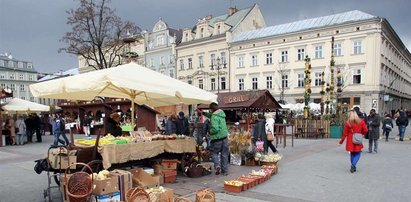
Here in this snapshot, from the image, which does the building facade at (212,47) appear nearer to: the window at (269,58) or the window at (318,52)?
the window at (269,58)

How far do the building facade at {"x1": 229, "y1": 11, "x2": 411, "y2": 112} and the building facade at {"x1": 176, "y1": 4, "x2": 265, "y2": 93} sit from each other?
1551mm

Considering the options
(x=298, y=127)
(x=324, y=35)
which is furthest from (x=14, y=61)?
(x=298, y=127)

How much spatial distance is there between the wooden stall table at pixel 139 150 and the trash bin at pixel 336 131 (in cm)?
1357

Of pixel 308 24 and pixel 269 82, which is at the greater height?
pixel 308 24

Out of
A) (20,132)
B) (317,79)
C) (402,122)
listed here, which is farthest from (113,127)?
(317,79)

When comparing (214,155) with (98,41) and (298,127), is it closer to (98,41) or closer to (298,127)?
(298,127)

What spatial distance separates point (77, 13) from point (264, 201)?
1064 inches

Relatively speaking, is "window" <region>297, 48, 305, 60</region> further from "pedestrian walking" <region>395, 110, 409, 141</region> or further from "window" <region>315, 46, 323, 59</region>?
"pedestrian walking" <region>395, 110, 409, 141</region>

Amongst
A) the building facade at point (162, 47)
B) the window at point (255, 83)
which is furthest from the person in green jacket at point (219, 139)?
the building facade at point (162, 47)

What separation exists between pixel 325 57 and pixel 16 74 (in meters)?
73.2

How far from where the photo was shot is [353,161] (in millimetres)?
8656

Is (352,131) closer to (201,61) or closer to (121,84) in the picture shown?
(121,84)

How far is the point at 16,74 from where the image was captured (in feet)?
261

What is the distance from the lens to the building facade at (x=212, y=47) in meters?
47.9
